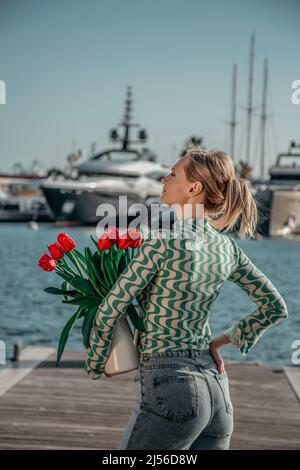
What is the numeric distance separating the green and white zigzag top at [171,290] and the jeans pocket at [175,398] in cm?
9

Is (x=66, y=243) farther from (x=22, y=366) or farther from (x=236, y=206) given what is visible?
(x=22, y=366)

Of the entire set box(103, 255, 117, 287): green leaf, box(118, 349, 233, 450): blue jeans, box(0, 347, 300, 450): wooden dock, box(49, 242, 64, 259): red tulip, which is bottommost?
box(0, 347, 300, 450): wooden dock

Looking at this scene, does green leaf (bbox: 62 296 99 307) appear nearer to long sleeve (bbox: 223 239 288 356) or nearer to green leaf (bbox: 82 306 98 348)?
green leaf (bbox: 82 306 98 348)

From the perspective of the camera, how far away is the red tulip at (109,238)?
8.04 feet

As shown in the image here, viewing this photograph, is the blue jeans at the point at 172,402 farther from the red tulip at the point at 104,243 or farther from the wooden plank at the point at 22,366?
the wooden plank at the point at 22,366

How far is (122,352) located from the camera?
2377 millimetres

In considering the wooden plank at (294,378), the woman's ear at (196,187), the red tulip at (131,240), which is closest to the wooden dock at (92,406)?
the wooden plank at (294,378)

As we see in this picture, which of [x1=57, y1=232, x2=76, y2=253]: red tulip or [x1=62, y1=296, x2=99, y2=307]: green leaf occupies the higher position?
[x1=57, y1=232, x2=76, y2=253]: red tulip

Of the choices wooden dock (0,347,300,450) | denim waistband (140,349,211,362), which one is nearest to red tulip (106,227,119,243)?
denim waistband (140,349,211,362)

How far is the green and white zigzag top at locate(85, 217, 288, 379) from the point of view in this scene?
2.28 metres

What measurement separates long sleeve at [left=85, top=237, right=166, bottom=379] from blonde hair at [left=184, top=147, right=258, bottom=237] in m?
0.25

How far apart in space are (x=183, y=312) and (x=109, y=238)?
0.33m

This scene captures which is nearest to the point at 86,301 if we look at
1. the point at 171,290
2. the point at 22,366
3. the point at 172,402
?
the point at 171,290
